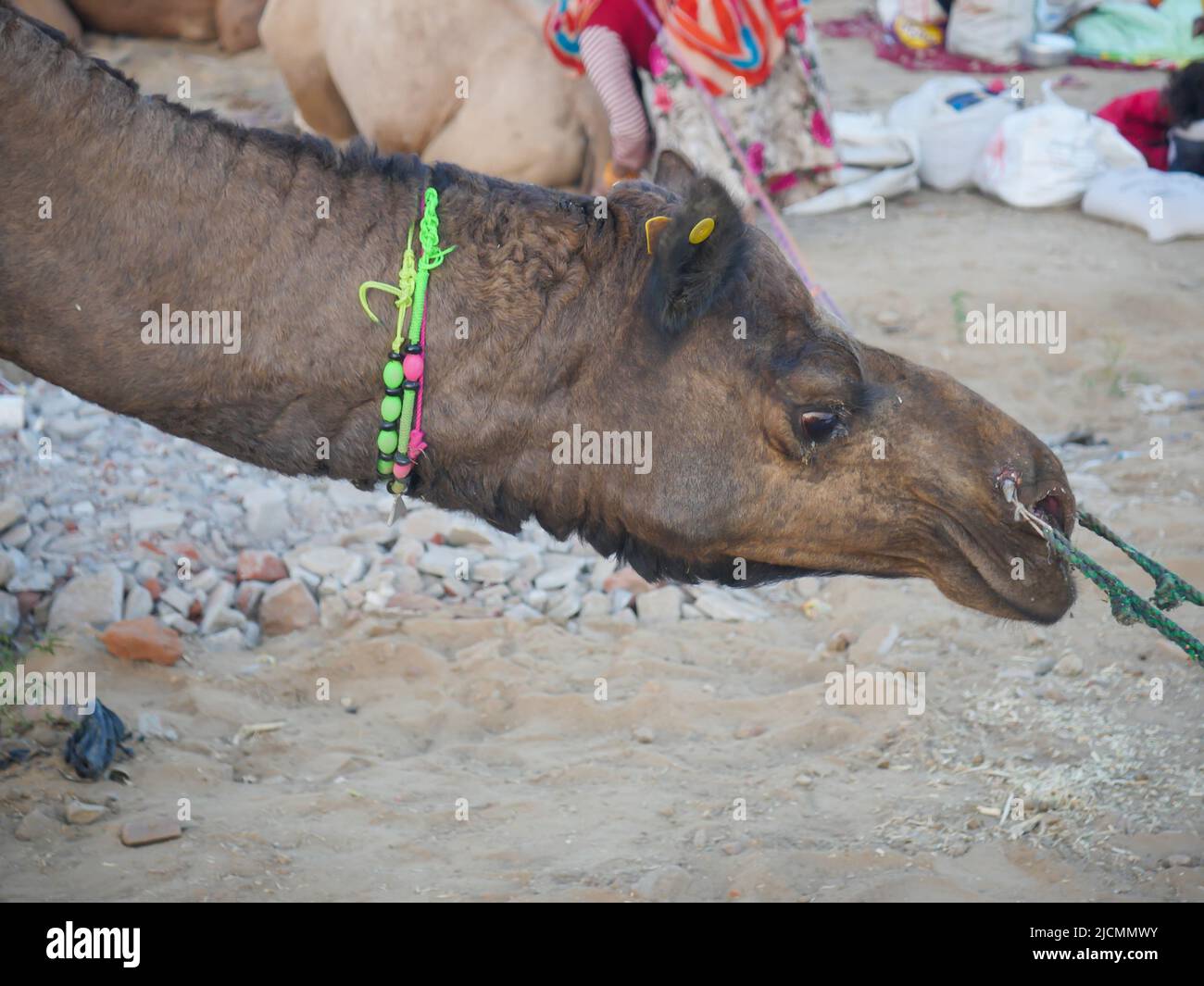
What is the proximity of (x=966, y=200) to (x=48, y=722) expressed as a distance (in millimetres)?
7306

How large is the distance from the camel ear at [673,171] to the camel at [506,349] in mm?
206

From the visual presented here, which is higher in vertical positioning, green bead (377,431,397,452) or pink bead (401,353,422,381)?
pink bead (401,353,422,381)

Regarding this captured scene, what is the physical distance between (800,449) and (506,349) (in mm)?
698

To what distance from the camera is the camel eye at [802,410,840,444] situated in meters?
2.99

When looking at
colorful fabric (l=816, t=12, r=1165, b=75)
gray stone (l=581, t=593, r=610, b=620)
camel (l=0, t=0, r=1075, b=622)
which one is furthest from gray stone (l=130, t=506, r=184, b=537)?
colorful fabric (l=816, t=12, r=1165, b=75)

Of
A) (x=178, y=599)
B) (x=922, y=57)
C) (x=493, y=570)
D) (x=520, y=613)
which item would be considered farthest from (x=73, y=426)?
(x=922, y=57)

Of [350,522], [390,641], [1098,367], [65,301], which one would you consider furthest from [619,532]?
[1098,367]

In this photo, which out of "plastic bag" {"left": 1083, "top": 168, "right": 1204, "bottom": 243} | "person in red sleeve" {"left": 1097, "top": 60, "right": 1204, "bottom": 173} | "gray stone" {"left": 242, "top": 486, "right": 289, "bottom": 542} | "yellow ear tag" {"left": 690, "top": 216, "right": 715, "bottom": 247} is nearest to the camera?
"yellow ear tag" {"left": 690, "top": 216, "right": 715, "bottom": 247}

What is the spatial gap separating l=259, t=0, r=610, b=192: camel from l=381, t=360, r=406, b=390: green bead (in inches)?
211

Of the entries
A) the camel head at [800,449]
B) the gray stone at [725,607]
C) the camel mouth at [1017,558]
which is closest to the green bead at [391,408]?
the camel head at [800,449]

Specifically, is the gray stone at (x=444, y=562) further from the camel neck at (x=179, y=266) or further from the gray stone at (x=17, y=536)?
the camel neck at (x=179, y=266)

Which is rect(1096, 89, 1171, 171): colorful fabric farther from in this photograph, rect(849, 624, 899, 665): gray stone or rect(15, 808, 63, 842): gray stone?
rect(15, 808, 63, 842): gray stone

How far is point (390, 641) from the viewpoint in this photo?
192 inches

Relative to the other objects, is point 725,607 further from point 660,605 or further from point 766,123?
point 766,123
